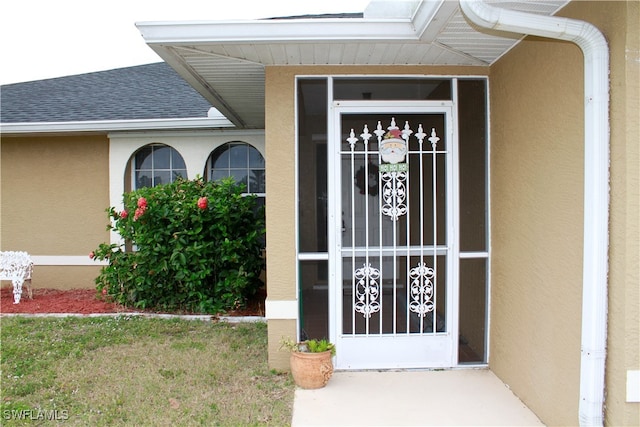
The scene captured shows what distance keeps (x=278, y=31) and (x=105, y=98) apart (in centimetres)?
644

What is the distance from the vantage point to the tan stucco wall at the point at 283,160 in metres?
4.03

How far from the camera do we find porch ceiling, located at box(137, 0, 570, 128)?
10.4 feet

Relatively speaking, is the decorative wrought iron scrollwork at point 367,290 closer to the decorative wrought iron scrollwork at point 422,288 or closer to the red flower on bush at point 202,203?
the decorative wrought iron scrollwork at point 422,288

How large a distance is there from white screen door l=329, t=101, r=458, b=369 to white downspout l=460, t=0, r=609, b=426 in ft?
5.19

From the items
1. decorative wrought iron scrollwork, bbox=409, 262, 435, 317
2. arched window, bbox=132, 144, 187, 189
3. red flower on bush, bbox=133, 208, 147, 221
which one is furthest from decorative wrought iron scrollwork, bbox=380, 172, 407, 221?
arched window, bbox=132, 144, 187, 189

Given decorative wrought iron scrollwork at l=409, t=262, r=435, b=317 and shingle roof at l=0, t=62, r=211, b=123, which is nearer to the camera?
decorative wrought iron scrollwork at l=409, t=262, r=435, b=317

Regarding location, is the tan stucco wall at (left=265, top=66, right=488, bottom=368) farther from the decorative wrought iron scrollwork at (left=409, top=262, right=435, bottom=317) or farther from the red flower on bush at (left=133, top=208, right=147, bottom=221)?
the red flower on bush at (left=133, top=208, right=147, bottom=221)

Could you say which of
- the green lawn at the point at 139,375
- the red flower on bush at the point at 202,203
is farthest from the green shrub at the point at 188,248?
the green lawn at the point at 139,375

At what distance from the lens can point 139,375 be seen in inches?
162

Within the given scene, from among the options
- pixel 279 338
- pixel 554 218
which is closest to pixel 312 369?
pixel 279 338

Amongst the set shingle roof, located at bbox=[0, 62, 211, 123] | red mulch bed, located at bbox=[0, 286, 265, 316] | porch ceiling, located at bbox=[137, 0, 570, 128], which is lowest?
red mulch bed, located at bbox=[0, 286, 265, 316]

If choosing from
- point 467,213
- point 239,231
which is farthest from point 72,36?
point 467,213

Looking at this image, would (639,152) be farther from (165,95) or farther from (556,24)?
(165,95)

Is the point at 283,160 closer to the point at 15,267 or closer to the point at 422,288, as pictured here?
the point at 422,288
